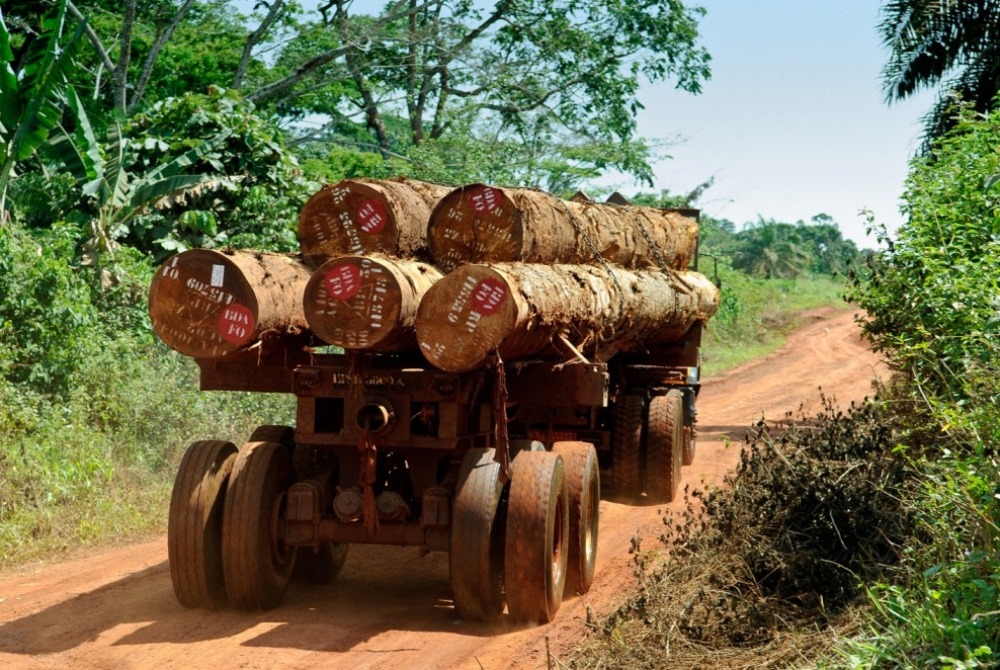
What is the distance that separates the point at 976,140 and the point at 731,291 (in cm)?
2125

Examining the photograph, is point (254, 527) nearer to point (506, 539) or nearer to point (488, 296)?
point (506, 539)

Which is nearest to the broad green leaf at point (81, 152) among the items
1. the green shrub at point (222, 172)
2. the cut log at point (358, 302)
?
the green shrub at point (222, 172)

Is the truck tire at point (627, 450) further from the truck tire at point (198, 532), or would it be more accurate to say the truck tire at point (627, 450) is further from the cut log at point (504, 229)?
the truck tire at point (198, 532)

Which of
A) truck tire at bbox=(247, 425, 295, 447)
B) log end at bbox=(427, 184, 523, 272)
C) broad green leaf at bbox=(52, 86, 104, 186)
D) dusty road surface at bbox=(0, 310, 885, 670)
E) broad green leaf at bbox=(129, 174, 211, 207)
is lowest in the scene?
dusty road surface at bbox=(0, 310, 885, 670)

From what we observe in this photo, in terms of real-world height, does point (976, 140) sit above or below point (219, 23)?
below

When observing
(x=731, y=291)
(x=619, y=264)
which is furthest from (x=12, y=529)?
(x=731, y=291)

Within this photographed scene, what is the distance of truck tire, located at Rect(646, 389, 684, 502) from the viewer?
11758 mm

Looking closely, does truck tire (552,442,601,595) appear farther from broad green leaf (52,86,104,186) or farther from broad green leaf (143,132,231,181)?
broad green leaf (143,132,231,181)

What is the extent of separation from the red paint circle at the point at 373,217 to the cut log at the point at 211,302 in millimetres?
875

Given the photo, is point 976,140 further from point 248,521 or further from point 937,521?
point 248,521

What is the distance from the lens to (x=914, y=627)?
5199mm

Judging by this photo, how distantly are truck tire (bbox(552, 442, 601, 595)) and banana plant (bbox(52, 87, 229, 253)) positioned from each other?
324 inches

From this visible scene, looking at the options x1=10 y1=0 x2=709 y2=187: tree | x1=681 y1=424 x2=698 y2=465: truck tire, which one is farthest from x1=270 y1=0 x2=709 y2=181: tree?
x1=681 y1=424 x2=698 y2=465: truck tire

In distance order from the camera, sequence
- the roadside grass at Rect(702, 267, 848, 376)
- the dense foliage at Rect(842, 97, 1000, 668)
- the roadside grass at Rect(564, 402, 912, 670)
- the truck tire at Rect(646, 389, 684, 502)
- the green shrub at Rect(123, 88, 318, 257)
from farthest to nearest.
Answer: the roadside grass at Rect(702, 267, 848, 376), the green shrub at Rect(123, 88, 318, 257), the truck tire at Rect(646, 389, 684, 502), the roadside grass at Rect(564, 402, 912, 670), the dense foliage at Rect(842, 97, 1000, 668)
